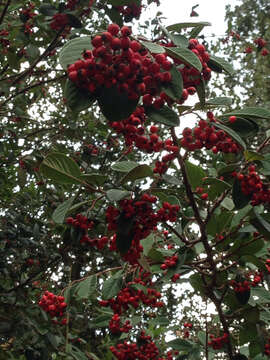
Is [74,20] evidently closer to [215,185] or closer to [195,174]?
[195,174]

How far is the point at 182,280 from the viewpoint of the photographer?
9.00 ft

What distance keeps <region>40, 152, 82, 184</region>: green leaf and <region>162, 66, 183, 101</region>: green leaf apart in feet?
1.74

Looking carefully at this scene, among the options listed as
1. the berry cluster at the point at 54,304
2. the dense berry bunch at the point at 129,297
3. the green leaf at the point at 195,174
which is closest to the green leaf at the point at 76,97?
the green leaf at the point at 195,174

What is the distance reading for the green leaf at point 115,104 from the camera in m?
1.33

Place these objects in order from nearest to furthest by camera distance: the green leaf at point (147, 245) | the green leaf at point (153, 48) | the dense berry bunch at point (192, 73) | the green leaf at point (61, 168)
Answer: the green leaf at point (153, 48) → the dense berry bunch at point (192, 73) → the green leaf at point (61, 168) → the green leaf at point (147, 245)

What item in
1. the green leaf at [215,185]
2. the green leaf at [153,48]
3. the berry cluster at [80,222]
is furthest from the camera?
→ the berry cluster at [80,222]

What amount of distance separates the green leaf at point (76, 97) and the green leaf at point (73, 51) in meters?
0.07

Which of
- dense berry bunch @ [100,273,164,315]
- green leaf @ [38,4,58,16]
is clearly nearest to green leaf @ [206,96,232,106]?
green leaf @ [38,4,58,16]

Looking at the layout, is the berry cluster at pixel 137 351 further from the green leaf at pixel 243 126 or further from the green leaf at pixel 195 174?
the green leaf at pixel 243 126

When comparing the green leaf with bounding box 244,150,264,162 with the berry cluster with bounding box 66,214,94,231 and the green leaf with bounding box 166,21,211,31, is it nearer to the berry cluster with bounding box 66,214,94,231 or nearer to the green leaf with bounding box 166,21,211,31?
the green leaf with bounding box 166,21,211,31

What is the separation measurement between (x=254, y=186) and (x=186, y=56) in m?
0.70

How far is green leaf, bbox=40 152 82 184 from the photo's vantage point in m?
1.62

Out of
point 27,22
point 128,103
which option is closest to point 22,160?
point 27,22

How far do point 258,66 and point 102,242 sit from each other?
7.06 m
